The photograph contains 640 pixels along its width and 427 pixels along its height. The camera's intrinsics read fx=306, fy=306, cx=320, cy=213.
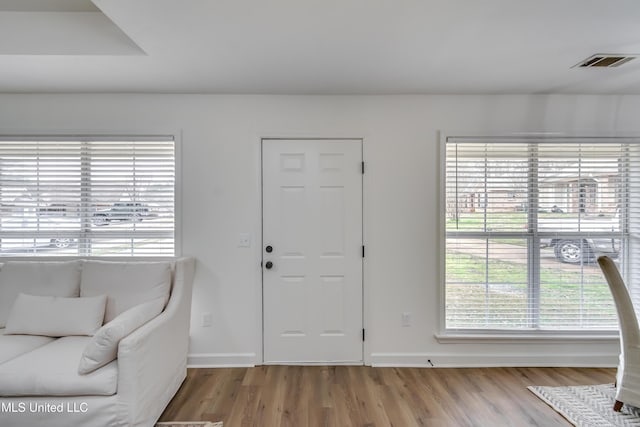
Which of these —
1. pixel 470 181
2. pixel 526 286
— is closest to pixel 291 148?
pixel 470 181

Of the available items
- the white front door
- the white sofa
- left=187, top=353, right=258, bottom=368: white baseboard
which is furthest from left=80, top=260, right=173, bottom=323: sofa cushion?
the white front door

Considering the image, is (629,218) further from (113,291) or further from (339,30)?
(113,291)

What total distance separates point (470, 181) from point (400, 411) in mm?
1915

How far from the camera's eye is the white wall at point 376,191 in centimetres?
268

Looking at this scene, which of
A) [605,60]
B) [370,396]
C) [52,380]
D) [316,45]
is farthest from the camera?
[370,396]

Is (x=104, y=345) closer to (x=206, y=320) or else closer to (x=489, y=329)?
(x=206, y=320)

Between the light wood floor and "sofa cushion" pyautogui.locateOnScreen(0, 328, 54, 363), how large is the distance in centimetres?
95

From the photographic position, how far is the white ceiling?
1540mm

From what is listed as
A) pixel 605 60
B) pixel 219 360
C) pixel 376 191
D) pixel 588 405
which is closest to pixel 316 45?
pixel 376 191

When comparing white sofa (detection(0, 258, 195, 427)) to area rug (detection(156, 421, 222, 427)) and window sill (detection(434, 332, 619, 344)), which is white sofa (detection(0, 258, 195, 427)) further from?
window sill (detection(434, 332, 619, 344))

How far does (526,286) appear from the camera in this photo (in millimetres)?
2732

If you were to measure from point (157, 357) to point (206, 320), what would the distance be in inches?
28.4

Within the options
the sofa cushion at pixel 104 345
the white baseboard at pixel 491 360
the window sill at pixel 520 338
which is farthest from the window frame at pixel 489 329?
the sofa cushion at pixel 104 345

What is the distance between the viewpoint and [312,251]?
8.96 feet
